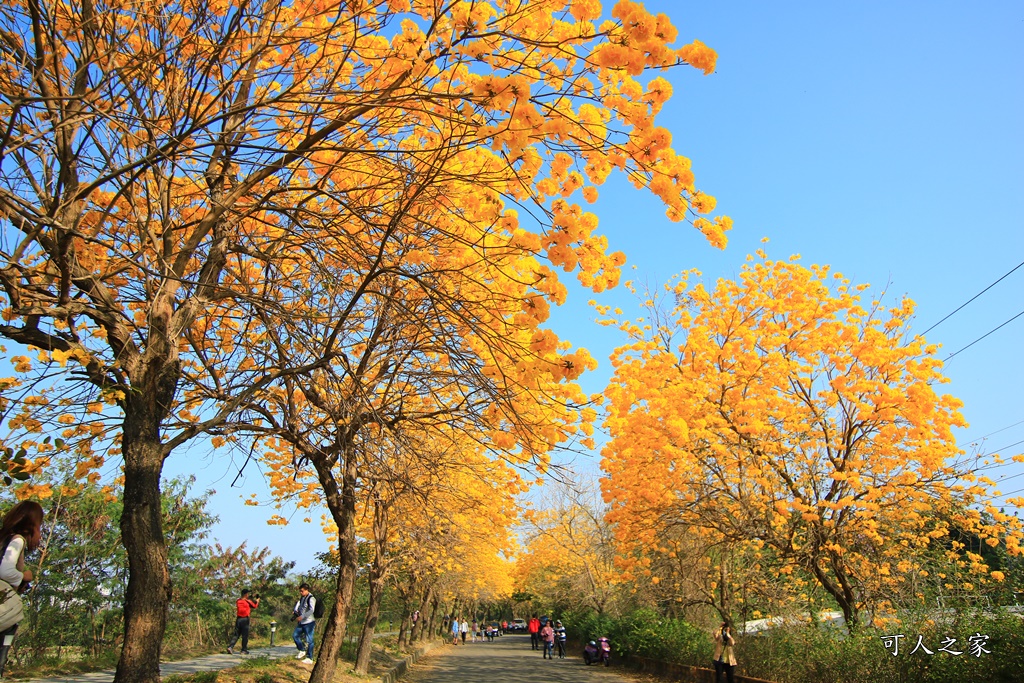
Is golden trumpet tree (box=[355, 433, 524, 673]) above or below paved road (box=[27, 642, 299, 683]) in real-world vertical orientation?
above

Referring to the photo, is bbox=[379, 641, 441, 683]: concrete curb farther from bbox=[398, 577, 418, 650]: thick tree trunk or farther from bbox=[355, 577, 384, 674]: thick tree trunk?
bbox=[398, 577, 418, 650]: thick tree trunk

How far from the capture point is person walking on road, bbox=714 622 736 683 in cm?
1077

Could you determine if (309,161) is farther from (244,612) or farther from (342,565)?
(244,612)

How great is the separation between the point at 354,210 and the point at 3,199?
1.61m

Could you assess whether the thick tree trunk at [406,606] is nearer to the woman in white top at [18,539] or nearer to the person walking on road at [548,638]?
the person walking on road at [548,638]

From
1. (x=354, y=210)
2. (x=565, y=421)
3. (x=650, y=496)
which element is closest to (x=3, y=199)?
(x=354, y=210)

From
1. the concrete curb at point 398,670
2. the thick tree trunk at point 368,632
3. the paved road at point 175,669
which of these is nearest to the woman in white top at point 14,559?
the paved road at point 175,669

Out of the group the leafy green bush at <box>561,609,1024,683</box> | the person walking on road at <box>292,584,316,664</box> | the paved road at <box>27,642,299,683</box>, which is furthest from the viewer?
the person walking on road at <box>292,584,316,664</box>

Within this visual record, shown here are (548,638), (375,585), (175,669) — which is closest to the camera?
(175,669)

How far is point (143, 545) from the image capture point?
14.1 feet

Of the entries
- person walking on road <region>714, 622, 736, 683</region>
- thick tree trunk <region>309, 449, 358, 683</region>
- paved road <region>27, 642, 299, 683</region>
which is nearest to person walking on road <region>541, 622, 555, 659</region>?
paved road <region>27, 642, 299, 683</region>

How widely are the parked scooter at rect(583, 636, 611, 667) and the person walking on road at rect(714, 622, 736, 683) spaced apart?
8.92 meters

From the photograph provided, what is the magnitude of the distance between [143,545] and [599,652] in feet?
60.8

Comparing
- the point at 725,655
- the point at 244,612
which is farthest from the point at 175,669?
the point at 725,655
